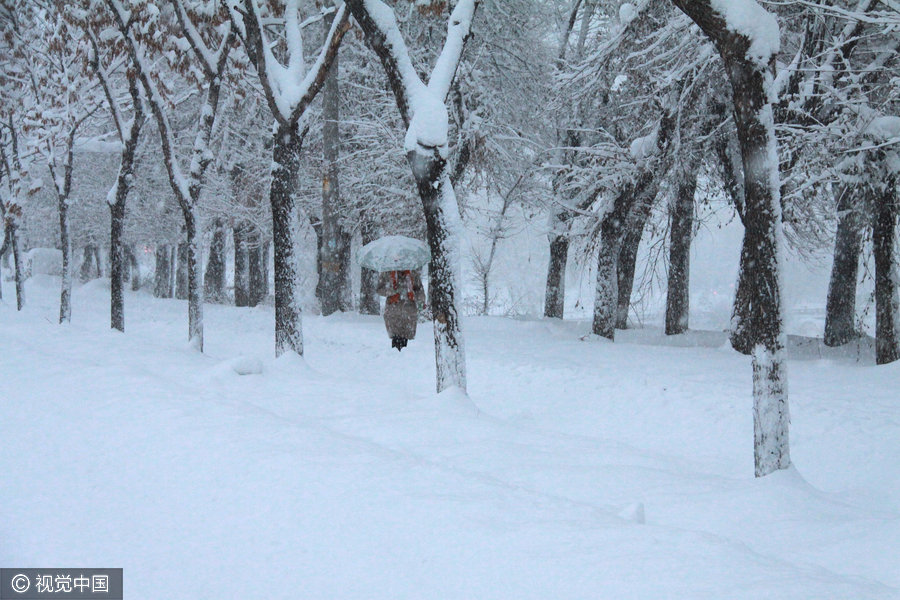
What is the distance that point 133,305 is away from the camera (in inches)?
988

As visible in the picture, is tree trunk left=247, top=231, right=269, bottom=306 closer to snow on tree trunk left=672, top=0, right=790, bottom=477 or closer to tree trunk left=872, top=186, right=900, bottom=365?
tree trunk left=872, top=186, right=900, bottom=365

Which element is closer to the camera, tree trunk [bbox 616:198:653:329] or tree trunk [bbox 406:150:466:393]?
tree trunk [bbox 406:150:466:393]

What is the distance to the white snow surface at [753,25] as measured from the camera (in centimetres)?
510

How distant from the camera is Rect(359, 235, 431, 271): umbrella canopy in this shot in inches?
531

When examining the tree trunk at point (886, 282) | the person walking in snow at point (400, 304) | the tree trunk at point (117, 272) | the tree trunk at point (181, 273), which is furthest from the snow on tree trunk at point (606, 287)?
the tree trunk at point (181, 273)

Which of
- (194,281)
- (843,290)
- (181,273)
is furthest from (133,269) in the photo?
(843,290)

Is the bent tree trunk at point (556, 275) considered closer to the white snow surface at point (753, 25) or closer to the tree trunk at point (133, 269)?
the white snow surface at point (753, 25)

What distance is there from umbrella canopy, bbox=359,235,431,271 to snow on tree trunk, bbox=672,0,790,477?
335 inches

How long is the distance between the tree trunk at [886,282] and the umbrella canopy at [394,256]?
311 inches

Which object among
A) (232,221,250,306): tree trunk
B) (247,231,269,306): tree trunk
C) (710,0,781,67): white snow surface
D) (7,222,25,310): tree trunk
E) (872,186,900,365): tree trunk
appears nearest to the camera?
(710,0,781,67): white snow surface

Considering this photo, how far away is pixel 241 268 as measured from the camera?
25.6 m

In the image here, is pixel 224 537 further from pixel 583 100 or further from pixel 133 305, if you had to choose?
pixel 133 305

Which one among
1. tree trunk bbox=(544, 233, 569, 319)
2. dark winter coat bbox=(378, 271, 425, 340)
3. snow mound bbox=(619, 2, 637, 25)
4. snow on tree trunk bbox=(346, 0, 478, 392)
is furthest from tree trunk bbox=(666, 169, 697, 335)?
snow on tree trunk bbox=(346, 0, 478, 392)

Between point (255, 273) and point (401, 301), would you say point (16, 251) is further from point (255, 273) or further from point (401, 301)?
point (401, 301)
